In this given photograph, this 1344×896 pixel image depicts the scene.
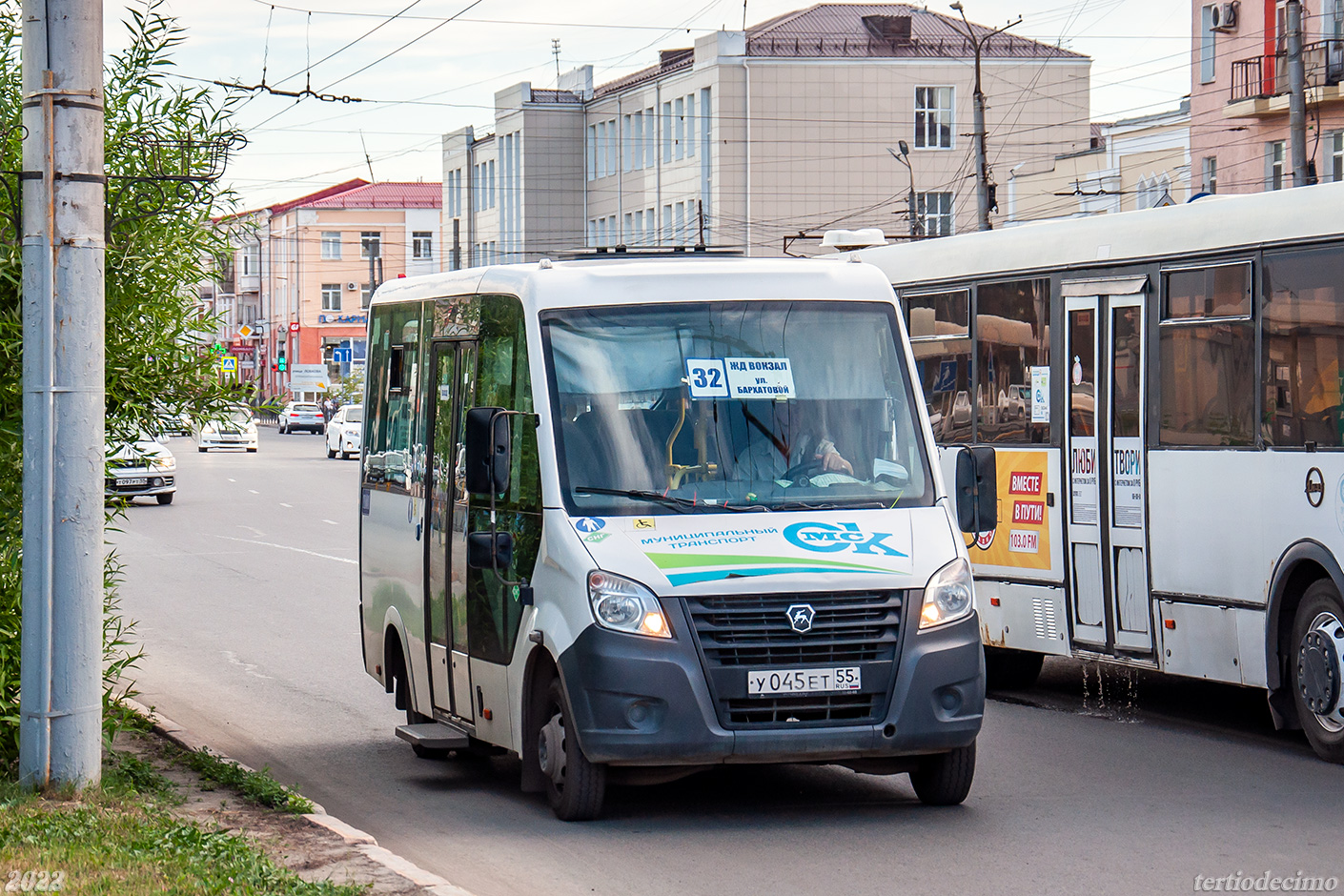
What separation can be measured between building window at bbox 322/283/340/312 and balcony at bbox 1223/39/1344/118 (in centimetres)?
8344

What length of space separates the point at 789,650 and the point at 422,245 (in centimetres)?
11667

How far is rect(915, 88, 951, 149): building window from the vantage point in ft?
234

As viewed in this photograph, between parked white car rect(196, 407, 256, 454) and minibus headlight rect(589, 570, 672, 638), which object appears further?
parked white car rect(196, 407, 256, 454)

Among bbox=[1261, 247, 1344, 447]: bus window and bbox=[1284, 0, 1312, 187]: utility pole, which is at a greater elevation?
bbox=[1284, 0, 1312, 187]: utility pole

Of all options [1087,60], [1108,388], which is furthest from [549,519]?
[1087,60]

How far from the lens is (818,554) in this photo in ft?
27.9

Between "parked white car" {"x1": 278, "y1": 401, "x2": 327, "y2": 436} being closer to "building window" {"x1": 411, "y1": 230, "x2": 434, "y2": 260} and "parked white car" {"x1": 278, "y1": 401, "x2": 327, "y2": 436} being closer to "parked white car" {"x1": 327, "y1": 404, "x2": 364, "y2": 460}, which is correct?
"building window" {"x1": 411, "y1": 230, "x2": 434, "y2": 260}

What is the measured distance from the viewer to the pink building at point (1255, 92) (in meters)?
45.6

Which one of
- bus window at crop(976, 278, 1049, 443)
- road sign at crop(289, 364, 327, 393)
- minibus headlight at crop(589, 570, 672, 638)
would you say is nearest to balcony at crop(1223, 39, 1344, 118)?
bus window at crop(976, 278, 1049, 443)

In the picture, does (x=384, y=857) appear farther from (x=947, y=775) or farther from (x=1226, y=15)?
(x=1226, y=15)

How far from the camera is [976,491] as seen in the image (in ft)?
30.5

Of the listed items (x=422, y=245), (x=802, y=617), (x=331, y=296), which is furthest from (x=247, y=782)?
(x=331, y=296)

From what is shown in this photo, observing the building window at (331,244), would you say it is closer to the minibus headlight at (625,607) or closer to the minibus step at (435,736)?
the minibus step at (435,736)

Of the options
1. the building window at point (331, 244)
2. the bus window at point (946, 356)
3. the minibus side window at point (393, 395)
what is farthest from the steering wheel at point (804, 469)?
the building window at point (331, 244)
